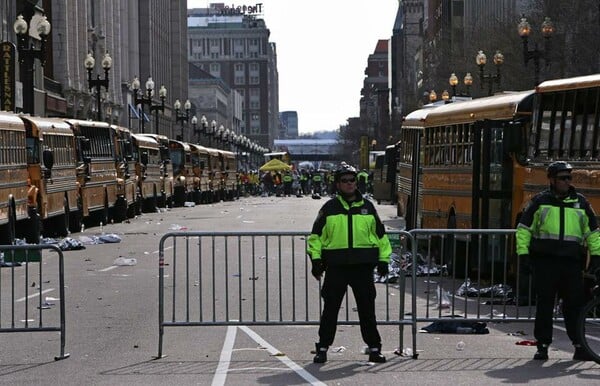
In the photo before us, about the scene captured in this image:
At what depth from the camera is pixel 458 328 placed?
574 inches

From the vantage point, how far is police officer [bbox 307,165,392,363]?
39.9ft

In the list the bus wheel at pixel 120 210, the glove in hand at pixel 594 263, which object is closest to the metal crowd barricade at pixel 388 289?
the glove in hand at pixel 594 263

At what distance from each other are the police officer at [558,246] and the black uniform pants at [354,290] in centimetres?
144

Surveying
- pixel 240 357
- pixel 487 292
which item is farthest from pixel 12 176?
pixel 240 357

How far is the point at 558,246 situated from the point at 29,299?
27.6 feet

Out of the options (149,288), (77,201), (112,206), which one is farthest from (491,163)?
(112,206)

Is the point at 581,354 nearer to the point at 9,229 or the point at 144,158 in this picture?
the point at 9,229

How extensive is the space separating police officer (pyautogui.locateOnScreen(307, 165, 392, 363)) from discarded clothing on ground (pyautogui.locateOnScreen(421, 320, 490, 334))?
2.33 m

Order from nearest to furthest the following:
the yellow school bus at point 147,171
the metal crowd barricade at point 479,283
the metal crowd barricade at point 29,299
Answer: the metal crowd barricade at point 29,299, the metal crowd barricade at point 479,283, the yellow school bus at point 147,171

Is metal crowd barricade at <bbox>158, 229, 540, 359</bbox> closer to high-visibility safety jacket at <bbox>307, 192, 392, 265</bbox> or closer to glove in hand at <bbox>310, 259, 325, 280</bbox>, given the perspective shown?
high-visibility safety jacket at <bbox>307, 192, 392, 265</bbox>

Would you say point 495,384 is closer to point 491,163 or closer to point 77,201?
point 491,163

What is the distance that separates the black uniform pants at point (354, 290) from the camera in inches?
485

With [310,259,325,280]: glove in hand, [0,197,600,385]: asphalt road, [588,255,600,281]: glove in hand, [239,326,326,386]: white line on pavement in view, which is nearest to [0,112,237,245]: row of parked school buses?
[0,197,600,385]: asphalt road

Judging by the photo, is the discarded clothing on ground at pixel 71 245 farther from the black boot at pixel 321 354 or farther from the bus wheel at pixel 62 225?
the black boot at pixel 321 354
